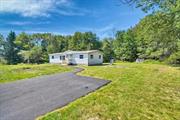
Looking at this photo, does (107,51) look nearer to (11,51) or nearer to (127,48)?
(127,48)

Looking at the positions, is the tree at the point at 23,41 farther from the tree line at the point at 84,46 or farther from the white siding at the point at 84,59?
the white siding at the point at 84,59

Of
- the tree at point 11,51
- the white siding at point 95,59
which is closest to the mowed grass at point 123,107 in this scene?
the white siding at point 95,59

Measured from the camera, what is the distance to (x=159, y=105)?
6.40 metres

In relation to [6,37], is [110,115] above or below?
below

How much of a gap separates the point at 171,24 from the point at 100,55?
21111 millimetres

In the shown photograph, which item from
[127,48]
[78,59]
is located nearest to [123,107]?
[78,59]

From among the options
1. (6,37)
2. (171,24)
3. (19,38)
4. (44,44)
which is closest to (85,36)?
(44,44)

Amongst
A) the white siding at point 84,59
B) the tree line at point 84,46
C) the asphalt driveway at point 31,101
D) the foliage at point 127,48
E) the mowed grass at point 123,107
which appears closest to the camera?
the mowed grass at point 123,107

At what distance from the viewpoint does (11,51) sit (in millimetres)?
44906

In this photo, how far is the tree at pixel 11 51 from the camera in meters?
44.0

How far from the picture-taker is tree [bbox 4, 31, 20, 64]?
4403 centimetres

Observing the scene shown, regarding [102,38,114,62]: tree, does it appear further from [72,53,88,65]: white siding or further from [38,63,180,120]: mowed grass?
[38,63,180,120]: mowed grass

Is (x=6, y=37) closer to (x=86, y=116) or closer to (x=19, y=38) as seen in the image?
(x=19, y=38)

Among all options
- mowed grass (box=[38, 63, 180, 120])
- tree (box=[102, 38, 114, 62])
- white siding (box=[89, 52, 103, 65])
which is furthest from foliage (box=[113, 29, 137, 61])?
mowed grass (box=[38, 63, 180, 120])
